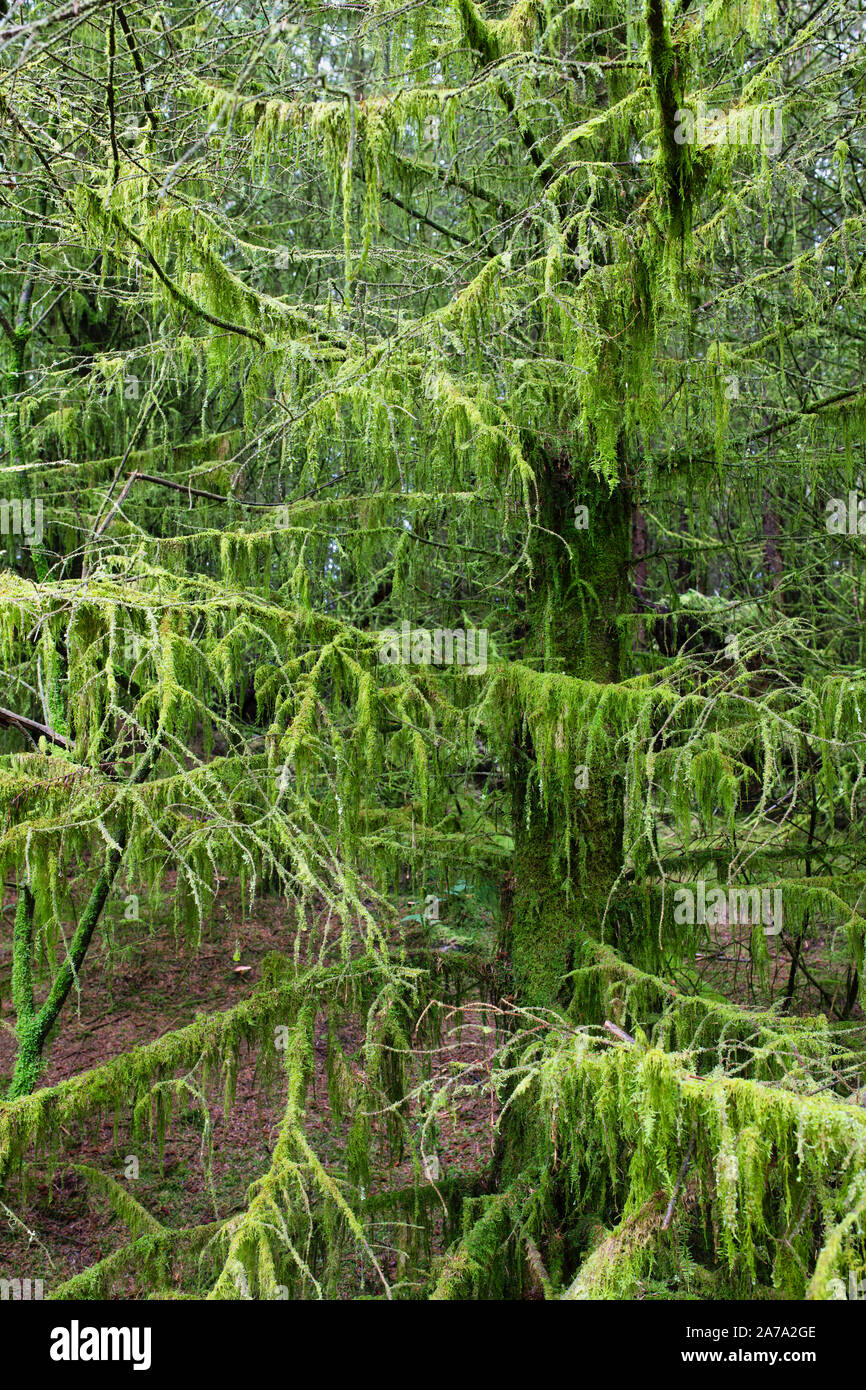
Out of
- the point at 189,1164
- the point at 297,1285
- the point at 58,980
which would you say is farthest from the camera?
Result: the point at 189,1164

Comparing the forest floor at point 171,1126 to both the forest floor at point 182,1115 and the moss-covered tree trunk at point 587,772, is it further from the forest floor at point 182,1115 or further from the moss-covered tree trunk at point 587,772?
the moss-covered tree trunk at point 587,772

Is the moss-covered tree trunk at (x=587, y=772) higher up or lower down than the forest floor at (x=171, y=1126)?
higher up

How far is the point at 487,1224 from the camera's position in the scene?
3.90 meters

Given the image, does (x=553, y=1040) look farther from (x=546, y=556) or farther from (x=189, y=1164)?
(x=189, y=1164)

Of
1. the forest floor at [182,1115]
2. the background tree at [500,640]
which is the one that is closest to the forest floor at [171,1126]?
the forest floor at [182,1115]

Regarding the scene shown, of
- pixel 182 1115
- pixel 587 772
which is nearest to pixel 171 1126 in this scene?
pixel 182 1115

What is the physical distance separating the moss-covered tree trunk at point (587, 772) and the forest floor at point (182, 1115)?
94cm

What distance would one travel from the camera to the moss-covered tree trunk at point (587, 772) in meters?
4.46

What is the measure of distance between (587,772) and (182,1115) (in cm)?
524

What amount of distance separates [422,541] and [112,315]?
527 centimetres

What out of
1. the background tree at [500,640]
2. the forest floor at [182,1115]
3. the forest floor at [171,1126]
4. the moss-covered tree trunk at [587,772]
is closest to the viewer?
the background tree at [500,640]

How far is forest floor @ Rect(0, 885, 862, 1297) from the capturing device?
630 cm
